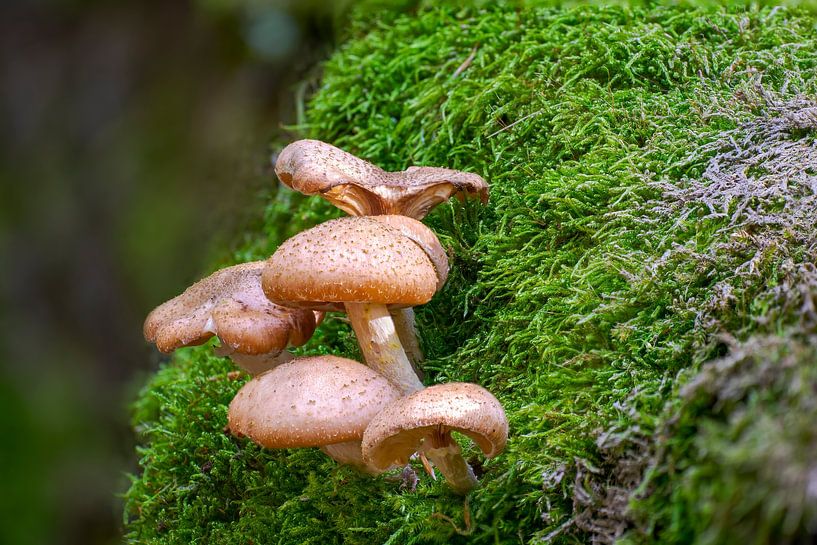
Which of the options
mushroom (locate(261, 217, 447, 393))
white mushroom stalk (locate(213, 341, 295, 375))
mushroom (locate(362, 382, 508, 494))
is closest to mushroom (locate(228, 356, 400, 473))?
mushroom (locate(362, 382, 508, 494))

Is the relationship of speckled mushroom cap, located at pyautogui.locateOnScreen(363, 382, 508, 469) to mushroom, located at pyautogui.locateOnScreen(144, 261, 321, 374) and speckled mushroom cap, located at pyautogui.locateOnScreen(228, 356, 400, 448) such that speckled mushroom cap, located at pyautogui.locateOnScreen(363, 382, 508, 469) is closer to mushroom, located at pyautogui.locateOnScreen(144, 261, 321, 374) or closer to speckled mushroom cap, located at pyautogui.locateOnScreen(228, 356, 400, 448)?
speckled mushroom cap, located at pyautogui.locateOnScreen(228, 356, 400, 448)

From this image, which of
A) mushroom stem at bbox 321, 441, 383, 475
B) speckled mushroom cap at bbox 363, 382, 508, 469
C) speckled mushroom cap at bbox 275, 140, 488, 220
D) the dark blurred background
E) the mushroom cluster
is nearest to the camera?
speckled mushroom cap at bbox 363, 382, 508, 469

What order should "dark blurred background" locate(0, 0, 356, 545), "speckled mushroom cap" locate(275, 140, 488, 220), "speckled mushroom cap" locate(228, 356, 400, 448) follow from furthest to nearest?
"dark blurred background" locate(0, 0, 356, 545), "speckled mushroom cap" locate(275, 140, 488, 220), "speckled mushroom cap" locate(228, 356, 400, 448)

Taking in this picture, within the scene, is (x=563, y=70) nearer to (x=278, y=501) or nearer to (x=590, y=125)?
(x=590, y=125)

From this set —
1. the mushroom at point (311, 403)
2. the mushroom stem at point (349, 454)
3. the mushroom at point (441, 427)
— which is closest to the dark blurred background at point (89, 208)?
the mushroom stem at point (349, 454)

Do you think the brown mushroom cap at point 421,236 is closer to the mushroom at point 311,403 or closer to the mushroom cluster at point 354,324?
the mushroom cluster at point 354,324

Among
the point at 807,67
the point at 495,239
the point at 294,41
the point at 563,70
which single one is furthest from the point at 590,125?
Answer: the point at 294,41

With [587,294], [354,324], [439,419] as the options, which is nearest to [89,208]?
[354,324]
